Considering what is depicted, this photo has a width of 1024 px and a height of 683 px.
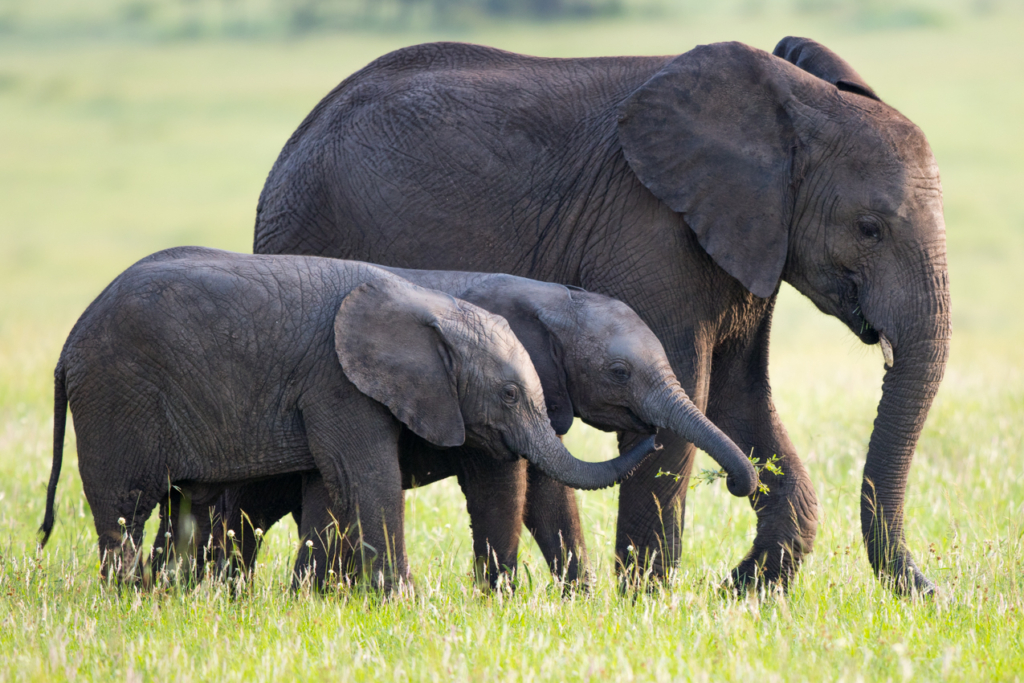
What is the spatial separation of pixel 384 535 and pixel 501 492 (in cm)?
73

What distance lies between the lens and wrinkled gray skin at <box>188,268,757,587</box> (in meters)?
6.18

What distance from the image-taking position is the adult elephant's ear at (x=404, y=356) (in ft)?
20.1

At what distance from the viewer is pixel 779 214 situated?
6.60 meters

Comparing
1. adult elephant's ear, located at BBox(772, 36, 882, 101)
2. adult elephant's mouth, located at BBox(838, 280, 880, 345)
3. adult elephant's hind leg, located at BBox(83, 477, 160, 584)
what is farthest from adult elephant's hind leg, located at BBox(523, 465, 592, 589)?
adult elephant's ear, located at BBox(772, 36, 882, 101)

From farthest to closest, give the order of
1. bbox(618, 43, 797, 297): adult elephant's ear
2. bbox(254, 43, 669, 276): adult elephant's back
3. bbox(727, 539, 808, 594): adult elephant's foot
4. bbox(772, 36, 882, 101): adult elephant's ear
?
bbox(727, 539, 808, 594): adult elephant's foot
bbox(254, 43, 669, 276): adult elephant's back
bbox(772, 36, 882, 101): adult elephant's ear
bbox(618, 43, 797, 297): adult elephant's ear

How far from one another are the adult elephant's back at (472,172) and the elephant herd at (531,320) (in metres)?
0.01

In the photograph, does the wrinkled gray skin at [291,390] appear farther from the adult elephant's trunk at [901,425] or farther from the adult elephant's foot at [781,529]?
the adult elephant's foot at [781,529]

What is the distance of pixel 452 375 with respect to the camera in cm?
625

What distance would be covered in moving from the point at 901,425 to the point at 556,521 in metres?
1.89

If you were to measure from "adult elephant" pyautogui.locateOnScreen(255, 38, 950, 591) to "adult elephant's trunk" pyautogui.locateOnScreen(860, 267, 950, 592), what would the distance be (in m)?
0.01

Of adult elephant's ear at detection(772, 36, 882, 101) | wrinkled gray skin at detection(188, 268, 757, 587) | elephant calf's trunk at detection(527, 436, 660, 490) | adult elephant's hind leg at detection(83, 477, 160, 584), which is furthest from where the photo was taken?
adult elephant's ear at detection(772, 36, 882, 101)

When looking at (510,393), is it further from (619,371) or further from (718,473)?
(718,473)

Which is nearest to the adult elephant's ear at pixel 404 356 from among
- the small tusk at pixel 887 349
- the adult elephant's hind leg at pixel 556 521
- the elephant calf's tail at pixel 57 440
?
the adult elephant's hind leg at pixel 556 521

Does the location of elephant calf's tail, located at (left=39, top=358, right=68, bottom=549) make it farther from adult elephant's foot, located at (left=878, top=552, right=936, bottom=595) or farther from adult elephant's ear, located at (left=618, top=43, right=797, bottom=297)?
adult elephant's foot, located at (left=878, top=552, right=936, bottom=595)
